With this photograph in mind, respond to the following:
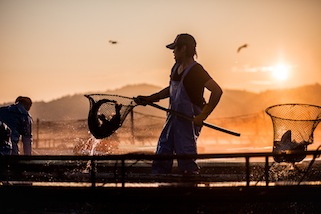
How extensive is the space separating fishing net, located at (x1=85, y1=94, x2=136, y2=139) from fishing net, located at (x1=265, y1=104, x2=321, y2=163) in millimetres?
2191

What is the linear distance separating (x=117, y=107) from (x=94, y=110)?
14.0 inches

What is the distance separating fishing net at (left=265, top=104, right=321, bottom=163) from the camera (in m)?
9.20

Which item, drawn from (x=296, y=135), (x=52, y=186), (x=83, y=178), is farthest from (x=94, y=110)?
(x=296, y=135)

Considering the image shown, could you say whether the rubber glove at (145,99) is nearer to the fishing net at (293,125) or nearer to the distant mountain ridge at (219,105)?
the fishing net at (293,125)

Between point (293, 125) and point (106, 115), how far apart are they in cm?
284

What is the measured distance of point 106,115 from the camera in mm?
9398

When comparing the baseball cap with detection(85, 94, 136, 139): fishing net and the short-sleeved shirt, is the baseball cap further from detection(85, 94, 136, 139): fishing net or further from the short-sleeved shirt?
detection(85, 94, 136, 139): fishing net

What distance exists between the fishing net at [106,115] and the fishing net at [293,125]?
219 centimetres

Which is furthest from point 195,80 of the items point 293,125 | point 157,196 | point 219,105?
point 219,105

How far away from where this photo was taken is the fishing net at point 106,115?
30.1ft

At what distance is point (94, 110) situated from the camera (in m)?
9.26

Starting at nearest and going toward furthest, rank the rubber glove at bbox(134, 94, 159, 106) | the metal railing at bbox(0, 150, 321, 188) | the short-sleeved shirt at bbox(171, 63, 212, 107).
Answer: the metal railing at bbox(0, 150, 321, 188) → the short-sleeved shirt at bbox(171, 63, 212, 107) → the rubber glove at bbox(134, 94, 159, 106)

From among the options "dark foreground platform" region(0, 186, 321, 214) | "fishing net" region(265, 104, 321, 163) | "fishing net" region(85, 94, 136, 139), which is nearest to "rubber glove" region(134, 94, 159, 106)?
"fishing net" region(85, 94, 136, 139)

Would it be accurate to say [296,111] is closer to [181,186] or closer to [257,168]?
[257,168]
